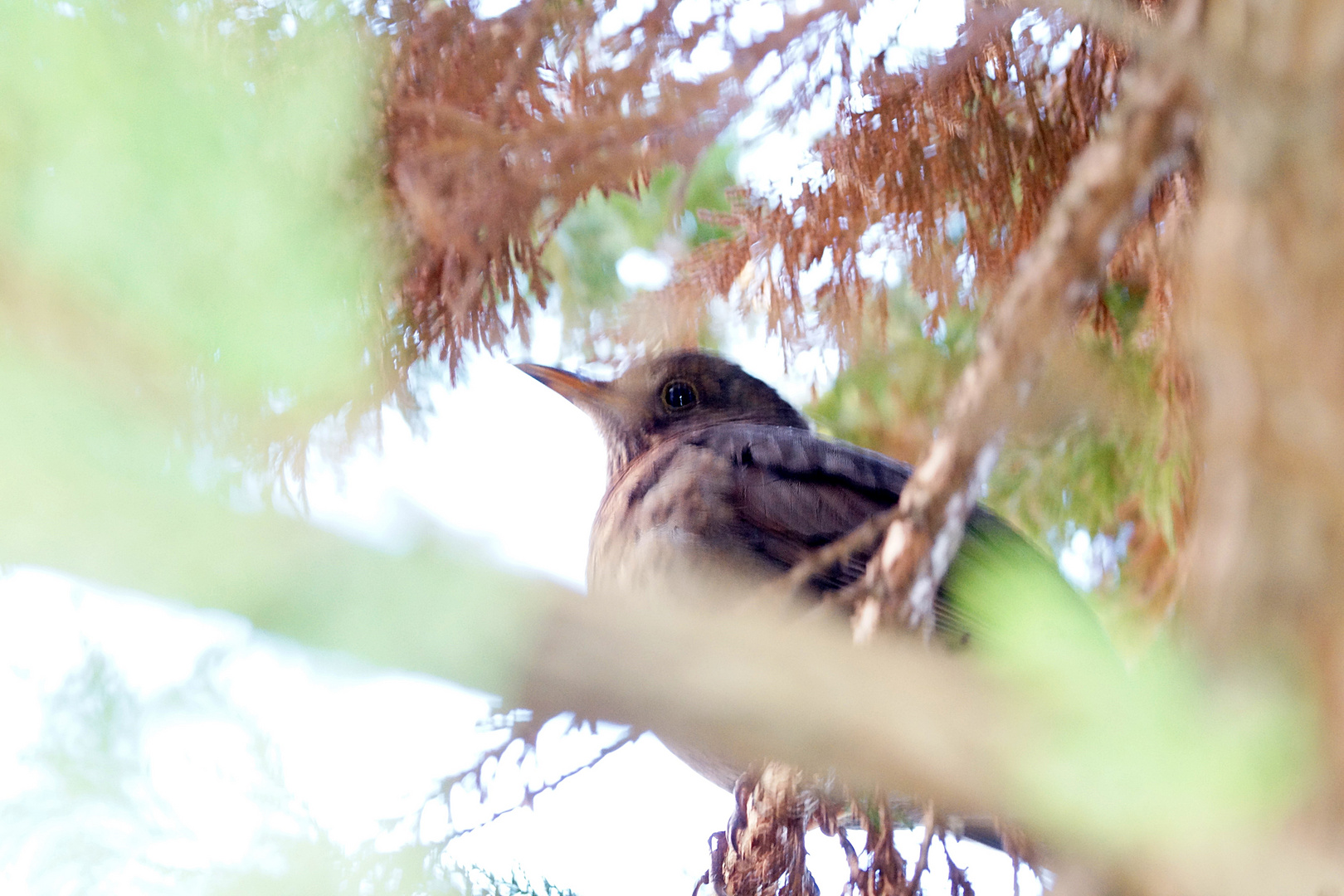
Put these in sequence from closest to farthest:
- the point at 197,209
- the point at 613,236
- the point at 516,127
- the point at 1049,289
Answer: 1. the point at 1049,289
2. the point at 197,209
3. the point at 516,127
4. the point at 613,236

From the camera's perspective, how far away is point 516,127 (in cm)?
196

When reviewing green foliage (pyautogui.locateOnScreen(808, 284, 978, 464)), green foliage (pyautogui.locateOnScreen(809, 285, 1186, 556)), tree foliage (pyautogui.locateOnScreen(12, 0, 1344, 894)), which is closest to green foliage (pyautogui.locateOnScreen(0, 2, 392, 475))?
tree foliage (pyautogui.locateOnScreen(12, 0, 1344, 894))

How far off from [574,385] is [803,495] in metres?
1.05

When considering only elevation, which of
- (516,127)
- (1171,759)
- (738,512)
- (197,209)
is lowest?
(1171,759)

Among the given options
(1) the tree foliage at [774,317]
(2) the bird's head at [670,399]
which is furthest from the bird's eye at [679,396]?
(1) the tree foliage at [774,317]

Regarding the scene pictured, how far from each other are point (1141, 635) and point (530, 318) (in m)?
1.73

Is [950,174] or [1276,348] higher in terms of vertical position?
[950,174]

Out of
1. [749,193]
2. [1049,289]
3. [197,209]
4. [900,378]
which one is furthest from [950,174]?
[197,209]

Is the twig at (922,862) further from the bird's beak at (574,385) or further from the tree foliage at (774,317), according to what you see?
the bird's beak at (574,385)

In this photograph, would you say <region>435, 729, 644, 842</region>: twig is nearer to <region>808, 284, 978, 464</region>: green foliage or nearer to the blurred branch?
the blurred branch

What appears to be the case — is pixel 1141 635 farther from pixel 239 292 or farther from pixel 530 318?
pixel 239 292

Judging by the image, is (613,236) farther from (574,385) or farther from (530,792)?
(530,792)

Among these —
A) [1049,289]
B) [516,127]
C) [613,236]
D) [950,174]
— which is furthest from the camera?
[613,236]

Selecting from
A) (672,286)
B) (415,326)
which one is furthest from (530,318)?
(672,286)
